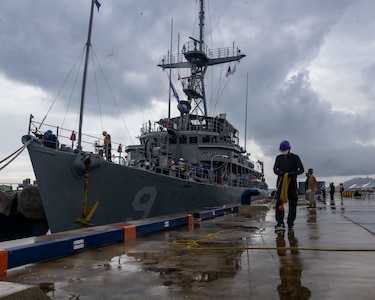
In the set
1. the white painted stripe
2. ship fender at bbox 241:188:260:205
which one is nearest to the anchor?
the white painted stripe

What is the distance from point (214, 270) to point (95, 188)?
7123 millimetres

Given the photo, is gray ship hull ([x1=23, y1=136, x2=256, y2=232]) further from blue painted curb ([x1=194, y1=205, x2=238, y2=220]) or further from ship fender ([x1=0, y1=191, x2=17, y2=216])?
ship fender ([x1=0, y1=191, x2=17, y2=216])

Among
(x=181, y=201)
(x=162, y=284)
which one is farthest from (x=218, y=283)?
(x=181, y=201)

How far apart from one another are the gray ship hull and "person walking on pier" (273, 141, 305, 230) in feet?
17.6

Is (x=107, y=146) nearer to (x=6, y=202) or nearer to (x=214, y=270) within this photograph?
(x=6, y=202)

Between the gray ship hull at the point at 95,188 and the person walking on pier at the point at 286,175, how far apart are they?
17.6 feet

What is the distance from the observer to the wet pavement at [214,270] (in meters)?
2.63

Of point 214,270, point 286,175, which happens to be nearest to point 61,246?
point 214,270

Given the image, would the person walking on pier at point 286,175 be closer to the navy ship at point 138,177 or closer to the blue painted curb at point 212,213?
the blue painted curb at point 212,213

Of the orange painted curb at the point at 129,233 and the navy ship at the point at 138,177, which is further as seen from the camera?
the navy ship at the point at 138,177

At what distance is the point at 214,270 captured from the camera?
3.32m

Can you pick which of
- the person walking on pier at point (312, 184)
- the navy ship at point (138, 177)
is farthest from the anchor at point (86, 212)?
the person walking on pier at point (312, 184)

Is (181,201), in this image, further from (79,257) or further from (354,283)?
(354,283)

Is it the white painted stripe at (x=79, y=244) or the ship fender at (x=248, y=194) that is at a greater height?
the ship fender at (x=248, y=194)
